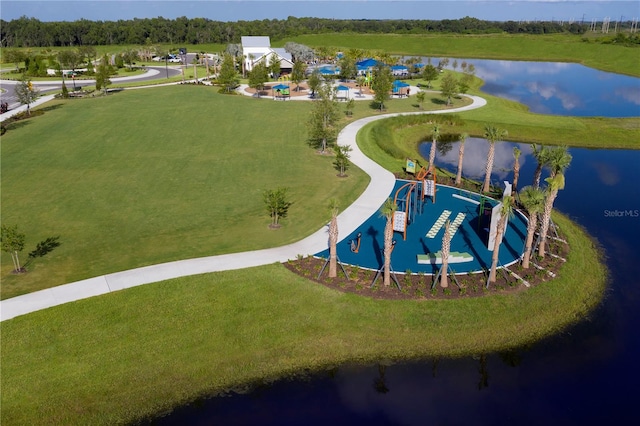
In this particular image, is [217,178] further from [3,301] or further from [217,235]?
[3,301]

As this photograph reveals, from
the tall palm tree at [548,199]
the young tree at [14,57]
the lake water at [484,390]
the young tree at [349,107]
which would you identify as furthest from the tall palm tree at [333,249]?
the young tree at [14,57]

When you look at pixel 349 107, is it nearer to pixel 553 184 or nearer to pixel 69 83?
pixel 553 184

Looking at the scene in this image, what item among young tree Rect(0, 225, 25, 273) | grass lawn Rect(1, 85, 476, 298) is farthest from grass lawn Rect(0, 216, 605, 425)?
young tree Rect(0, 225, 25, 273)

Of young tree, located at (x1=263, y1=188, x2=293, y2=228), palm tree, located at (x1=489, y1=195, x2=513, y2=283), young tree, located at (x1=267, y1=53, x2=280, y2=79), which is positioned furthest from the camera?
young tree, located at (x1=267, y1=53, x2=280, y2=79)

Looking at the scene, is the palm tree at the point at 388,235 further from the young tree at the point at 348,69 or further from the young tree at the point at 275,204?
the young tree at the point at 348,69

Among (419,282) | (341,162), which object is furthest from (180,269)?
(341,162)

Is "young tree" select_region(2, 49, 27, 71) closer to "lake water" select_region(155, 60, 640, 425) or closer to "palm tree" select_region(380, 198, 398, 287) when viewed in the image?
"palm tree" select_region(380, 198, 398, 287)
